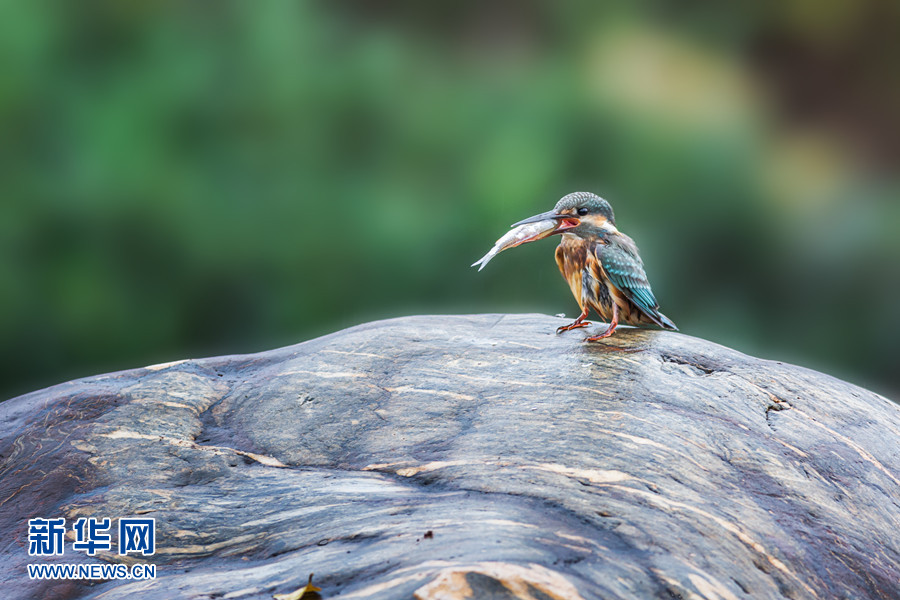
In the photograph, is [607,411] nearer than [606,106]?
Yes

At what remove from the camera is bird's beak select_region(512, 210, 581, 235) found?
9.78ft

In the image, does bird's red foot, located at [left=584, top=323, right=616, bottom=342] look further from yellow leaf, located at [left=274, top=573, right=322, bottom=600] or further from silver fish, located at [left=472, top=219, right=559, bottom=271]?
yellow leaf, located at [left=274, top=573, right=322, bottom=600]

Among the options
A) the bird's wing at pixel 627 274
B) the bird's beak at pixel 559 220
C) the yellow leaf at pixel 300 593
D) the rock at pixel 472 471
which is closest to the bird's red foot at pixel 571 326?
the rock at pixel 472 471

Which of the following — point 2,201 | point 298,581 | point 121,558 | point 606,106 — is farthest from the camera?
point 606,106

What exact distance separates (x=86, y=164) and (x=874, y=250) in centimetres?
541

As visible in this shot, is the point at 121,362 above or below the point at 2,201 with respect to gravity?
below

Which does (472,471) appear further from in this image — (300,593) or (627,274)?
(627,274)

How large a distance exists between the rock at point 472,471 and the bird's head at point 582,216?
0.45 m

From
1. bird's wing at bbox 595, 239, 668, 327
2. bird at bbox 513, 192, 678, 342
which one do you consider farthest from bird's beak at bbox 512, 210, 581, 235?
bird's wing at bbox 595, 239, 668, 327

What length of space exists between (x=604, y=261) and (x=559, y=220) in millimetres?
249

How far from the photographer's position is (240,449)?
256 cm

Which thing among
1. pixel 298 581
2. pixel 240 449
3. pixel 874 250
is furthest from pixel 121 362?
pixel 874 250

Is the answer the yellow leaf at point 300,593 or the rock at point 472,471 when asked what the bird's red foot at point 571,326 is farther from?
the yellow leaf at point 300,593

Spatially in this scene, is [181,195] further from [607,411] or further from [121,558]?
[607,411]
